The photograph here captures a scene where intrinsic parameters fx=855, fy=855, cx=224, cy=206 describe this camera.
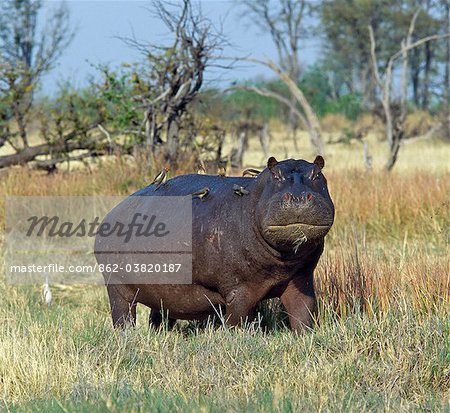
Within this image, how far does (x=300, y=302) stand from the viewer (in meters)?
4.74

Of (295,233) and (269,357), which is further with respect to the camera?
(269,357)

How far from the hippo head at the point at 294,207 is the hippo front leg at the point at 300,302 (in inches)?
17.3

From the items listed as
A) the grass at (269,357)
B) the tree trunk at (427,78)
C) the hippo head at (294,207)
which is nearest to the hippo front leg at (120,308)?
the grass at (269,357)

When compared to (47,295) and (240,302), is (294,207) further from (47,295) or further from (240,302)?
(47,295)

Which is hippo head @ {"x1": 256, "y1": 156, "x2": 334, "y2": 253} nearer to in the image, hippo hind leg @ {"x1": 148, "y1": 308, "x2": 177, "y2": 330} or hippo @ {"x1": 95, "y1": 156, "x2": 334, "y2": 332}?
hippo @ {"x1": 95, "y1": 156, "x2": 334, "y2": 332}

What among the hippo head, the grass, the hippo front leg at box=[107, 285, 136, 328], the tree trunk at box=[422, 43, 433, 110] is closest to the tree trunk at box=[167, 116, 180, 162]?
the grass

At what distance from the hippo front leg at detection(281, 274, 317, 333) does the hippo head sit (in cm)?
44

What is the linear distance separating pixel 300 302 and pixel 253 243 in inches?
20.4

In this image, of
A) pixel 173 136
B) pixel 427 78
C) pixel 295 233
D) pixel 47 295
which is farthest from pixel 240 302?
pixel 427 78

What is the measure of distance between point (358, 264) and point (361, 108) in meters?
35.1

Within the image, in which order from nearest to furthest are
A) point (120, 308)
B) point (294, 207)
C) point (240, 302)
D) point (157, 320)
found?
point (294, 207) → point (240, 302) → point (120, 308) → point (157, 320)

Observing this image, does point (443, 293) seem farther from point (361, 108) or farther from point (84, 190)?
point (361, 108)

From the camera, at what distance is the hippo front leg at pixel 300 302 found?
4.70 meters

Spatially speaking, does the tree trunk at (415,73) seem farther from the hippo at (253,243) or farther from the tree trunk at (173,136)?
the hippo at (253,243)
